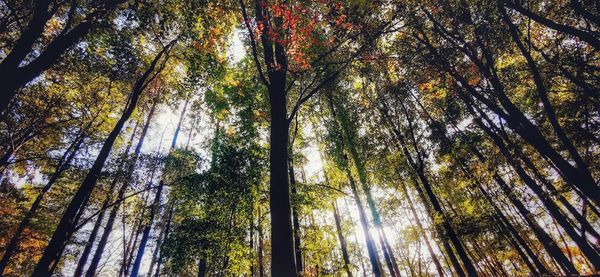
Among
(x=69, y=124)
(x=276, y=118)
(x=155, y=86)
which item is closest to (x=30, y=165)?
(x=69, y=124)

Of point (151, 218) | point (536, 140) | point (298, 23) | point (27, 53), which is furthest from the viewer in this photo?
point (151, 218)

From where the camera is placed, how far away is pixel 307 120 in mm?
14594

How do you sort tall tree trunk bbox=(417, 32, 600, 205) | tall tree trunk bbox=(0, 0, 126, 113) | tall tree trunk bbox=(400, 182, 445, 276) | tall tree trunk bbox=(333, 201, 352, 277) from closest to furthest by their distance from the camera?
1. tall tree trunk bbox=(0, 0, 126, 113)
2. tall tree trunk bbox=(417, 32, 600, 205)
3. tall tree trunk bbox=(333, 201, 352, 277)
4. tall tree trunk bbox=(400, 182, 445, 276)

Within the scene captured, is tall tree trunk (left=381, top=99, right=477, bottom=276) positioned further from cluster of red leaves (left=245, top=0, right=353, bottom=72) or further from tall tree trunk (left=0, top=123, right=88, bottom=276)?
tall tree trunk (left=0, top=123, right=88, bottom=276)

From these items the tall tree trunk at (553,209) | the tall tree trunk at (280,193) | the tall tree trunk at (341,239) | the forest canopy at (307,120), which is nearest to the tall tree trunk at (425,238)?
the forest canopy at (307,120)

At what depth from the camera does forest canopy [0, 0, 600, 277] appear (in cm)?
664

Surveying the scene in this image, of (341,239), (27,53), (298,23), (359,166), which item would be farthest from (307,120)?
(27,53)

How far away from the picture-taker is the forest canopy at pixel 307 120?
6.64 metres

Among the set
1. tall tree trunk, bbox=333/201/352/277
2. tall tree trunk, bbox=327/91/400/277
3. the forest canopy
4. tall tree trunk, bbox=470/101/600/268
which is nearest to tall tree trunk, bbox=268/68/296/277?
the forest canopy

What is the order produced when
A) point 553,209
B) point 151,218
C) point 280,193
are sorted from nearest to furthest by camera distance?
1. point 280,193
2. point 553,209
3. point 151,218

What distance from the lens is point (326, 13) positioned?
23.8 ft

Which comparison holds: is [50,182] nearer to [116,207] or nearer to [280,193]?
[116,207]

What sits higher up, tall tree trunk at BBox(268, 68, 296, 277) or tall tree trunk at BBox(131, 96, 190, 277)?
tall tree trunk at BBox(131, 96, 190, 277)

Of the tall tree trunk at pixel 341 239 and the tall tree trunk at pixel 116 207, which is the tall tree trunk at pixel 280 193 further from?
the tall tree trunk at pixel 341 239
